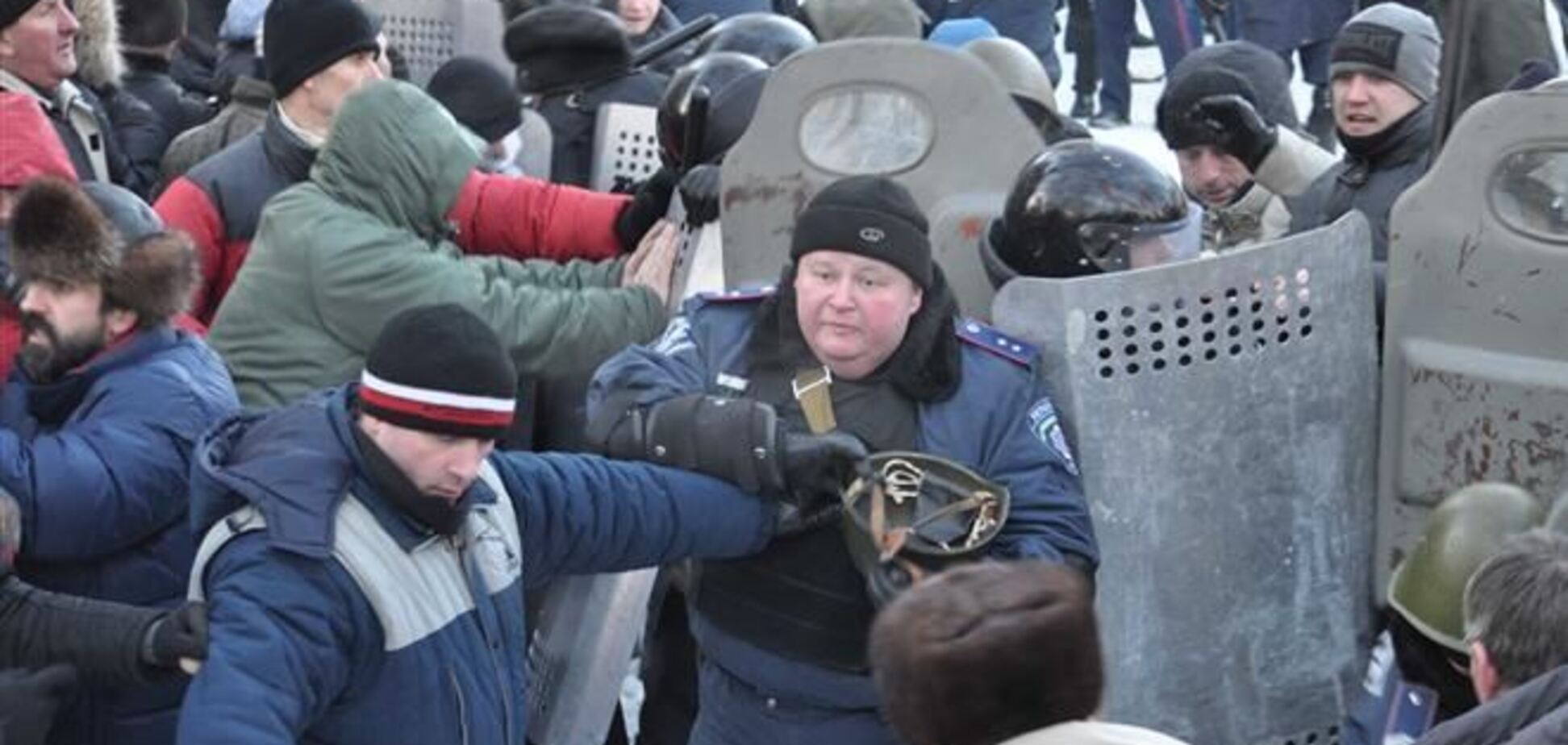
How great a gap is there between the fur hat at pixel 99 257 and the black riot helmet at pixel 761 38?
2597mm

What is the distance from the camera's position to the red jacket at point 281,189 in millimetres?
6133

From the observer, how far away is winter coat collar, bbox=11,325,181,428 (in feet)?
15.0

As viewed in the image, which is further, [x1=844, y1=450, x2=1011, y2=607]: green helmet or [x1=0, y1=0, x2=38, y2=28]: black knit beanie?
[x1=0, y1=0, x2=38, y2=28]: black knit beanie

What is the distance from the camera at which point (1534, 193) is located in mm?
5102

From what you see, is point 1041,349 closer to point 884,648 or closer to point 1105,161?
point 1105,161

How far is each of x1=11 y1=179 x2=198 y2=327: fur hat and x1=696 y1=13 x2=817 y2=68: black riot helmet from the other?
2597mm

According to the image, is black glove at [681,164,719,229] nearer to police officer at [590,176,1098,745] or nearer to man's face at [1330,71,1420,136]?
police officer at [590,176,1098,745]

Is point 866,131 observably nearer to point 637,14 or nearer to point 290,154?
point 290,154

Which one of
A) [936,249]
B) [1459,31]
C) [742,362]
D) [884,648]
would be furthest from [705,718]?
[1459,31]

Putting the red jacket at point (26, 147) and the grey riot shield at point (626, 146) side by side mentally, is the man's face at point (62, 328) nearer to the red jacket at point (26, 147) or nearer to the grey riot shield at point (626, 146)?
the red jacket at point (26, 147)

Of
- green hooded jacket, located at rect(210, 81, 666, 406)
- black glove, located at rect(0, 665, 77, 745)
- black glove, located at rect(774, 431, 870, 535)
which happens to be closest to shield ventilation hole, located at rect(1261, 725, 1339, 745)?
black glove, located at rect(774, 431, 870, 535)

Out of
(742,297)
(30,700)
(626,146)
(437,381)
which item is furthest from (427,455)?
(626,146)

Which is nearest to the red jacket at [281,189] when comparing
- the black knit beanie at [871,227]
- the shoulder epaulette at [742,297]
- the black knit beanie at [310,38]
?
the black knit beanie at [310,38]

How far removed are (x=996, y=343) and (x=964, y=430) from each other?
0.21 m
